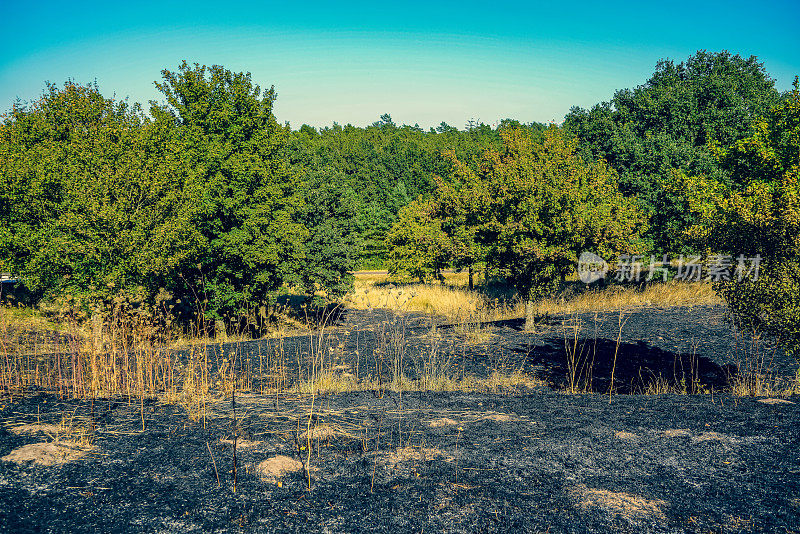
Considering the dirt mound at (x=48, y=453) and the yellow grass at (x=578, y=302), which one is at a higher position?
the dirt mound at (x=48, y=453)

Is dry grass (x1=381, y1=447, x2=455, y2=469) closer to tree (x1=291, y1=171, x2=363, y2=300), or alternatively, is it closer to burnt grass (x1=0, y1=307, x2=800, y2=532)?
burnt grass (x1=0, y1=307, x2=800, y2=532)

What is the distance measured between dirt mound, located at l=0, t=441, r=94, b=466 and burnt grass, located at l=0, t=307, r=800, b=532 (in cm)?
13

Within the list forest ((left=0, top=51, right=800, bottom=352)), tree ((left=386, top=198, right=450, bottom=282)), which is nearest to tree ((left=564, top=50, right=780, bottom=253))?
forest ((left=0, top=51, right=800, bottom=352))

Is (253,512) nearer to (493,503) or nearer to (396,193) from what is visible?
(493,503)

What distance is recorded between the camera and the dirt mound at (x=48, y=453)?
4656 millimetres

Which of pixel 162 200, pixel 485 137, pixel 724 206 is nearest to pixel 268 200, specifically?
pixel 162 200

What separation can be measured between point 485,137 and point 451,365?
257 feet

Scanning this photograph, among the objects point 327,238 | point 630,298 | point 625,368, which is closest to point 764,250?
point 625,368

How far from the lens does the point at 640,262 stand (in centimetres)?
2058

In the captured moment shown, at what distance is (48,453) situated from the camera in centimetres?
483

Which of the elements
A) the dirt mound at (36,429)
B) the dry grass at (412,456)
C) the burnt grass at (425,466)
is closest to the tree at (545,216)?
the burnt grass at (425,466)

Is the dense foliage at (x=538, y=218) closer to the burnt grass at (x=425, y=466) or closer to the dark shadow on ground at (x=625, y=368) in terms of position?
the dark shadow on ground at (x=625, y=368)

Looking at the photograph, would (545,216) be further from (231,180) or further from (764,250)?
(231,180)

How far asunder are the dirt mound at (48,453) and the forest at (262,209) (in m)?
3.57
